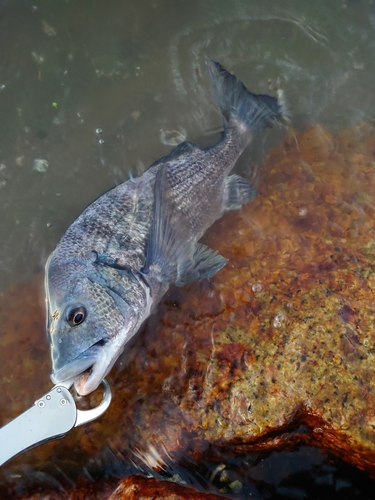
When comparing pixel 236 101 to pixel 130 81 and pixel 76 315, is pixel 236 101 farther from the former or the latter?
pixel 76 315

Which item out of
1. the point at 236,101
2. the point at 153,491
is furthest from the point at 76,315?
the point at 236,101

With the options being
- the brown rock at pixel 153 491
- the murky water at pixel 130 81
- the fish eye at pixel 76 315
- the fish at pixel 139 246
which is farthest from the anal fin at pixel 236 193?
the brown rock at pixel 153 491

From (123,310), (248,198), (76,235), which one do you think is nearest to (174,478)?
(123,310)

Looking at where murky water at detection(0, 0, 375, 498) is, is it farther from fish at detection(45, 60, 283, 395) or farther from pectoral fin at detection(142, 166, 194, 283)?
pectoral fin at detection(142, 166, 194, 283)

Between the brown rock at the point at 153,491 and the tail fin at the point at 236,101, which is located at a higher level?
the tail fin at the point at 236,101

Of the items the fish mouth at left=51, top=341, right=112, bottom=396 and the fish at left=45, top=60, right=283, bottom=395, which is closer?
the fish mouth at left=51, top=341, right=112, bottom=396

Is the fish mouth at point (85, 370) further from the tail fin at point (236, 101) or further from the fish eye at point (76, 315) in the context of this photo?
the tail fin at point (236, 101)

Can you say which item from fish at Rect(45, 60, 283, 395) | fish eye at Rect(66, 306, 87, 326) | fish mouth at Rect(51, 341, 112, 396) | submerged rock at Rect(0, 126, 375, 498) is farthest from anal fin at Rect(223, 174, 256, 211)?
fish mouth at Rect(51, 341, 112, 396)

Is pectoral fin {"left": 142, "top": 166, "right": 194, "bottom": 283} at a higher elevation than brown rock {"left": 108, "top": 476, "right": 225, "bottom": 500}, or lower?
higher
